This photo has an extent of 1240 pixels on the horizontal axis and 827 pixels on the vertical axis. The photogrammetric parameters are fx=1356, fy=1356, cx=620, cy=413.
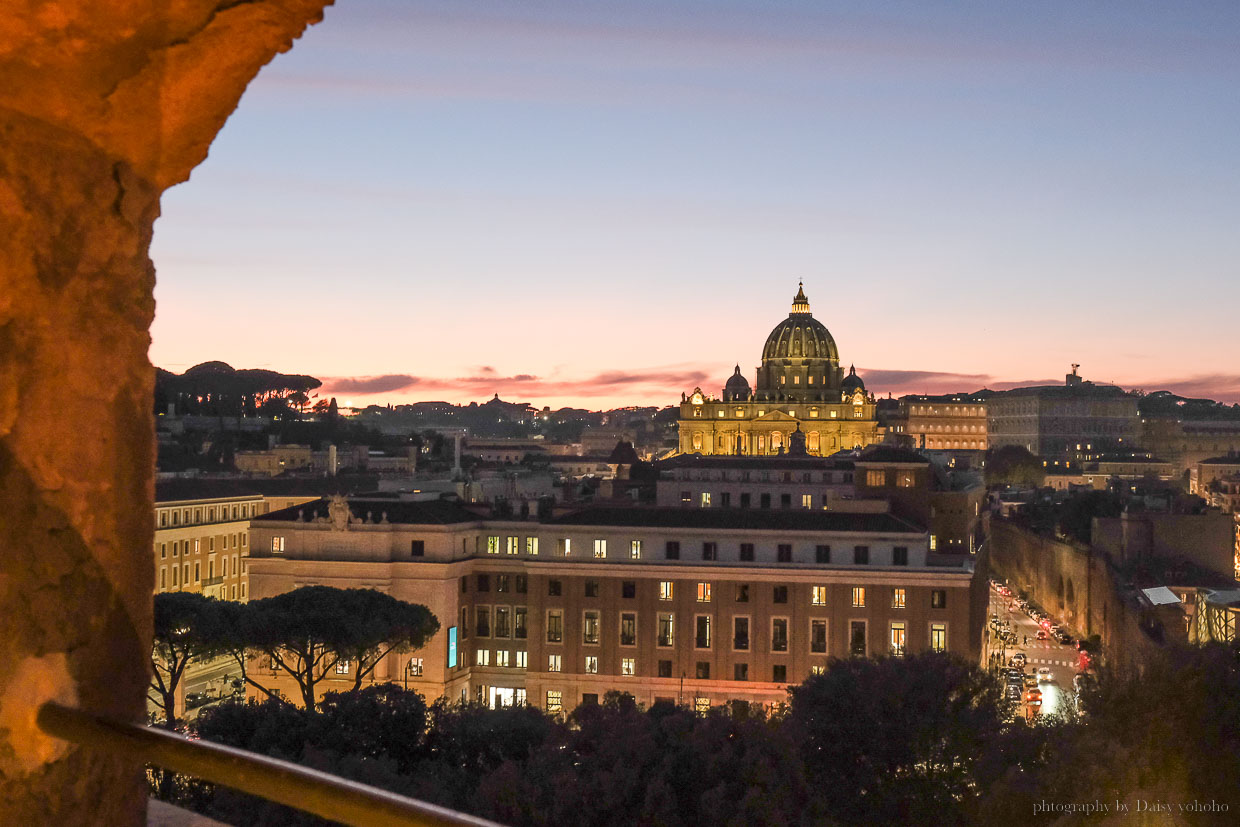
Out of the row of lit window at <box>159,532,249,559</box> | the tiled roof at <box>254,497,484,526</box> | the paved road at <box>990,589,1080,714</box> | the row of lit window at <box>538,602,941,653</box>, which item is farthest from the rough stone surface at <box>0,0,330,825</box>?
the row of lit window at <box>159,532,249,559</box>

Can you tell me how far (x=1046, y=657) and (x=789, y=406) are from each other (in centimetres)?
7277

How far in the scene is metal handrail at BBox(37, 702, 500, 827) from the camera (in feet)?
5.98

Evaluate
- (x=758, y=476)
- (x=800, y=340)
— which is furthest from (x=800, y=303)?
(x=758, y=476)

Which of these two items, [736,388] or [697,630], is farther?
[736,388]

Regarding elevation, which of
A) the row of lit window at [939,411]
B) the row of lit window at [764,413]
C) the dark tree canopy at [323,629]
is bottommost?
the dark tree canopy at [323,629]

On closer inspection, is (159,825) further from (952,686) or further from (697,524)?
(697,524)

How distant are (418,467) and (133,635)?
Answer: 8958 centimetres

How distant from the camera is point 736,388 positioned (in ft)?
401

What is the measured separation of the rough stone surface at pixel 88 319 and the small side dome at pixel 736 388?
385ft

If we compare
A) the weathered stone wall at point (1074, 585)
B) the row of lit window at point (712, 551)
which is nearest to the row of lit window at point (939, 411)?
the weathered stone wall at point (1074, 585)

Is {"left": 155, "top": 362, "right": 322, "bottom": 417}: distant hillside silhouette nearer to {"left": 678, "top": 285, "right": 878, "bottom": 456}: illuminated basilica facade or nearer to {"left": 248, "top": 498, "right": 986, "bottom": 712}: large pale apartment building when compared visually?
{"left": 678, "top": 285, "right": 878, "bottom": 456}: illuminated basilica facade

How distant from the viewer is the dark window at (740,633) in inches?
1262

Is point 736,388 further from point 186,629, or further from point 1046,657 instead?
point 186,629

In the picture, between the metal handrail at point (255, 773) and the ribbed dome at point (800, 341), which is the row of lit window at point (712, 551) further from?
the ribbed dome at point (800, 341)
